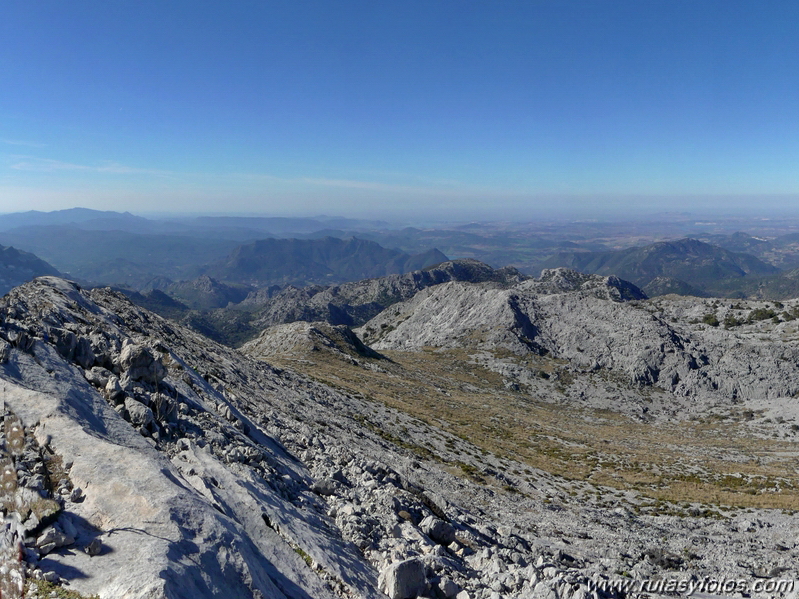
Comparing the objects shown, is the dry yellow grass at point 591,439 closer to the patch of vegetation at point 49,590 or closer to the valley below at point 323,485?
the valley below at point 323,485

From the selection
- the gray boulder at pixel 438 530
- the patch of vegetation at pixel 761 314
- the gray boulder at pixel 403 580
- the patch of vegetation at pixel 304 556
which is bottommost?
the patch of vegetation at pixel 761 314

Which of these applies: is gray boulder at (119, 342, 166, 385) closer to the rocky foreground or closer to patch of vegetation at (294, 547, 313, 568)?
the rocky foreground

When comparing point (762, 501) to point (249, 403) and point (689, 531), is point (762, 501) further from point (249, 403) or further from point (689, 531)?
point (249, 403)

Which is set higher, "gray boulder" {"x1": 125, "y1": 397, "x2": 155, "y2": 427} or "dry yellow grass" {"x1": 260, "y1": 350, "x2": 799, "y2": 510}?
"gray boulder" {"x1": 125, "y1": 397, "x2": 155, "y2": 427}

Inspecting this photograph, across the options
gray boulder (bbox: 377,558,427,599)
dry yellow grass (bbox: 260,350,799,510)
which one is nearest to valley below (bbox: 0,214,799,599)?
gray boulder (bbox: 377,558,427,599)

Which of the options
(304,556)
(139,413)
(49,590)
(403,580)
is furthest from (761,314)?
(49,590)

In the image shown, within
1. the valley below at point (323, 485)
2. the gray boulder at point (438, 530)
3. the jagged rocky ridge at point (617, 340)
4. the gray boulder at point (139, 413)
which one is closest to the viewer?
the valley below at point (323, 485)

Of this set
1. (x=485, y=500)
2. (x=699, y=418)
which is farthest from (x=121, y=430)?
(x=699, y=418)

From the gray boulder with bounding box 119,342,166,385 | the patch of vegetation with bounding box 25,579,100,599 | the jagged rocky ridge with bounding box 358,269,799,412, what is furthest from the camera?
the jagged rocky ridge with bounding box 358,269,799,412

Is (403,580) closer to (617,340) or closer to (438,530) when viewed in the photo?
(438,530)

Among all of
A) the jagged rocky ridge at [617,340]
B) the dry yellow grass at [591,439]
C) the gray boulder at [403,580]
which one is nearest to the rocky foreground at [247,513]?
the gray boulder at [403,580]

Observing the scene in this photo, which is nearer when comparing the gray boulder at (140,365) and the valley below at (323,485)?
the valley below at (323,485)
